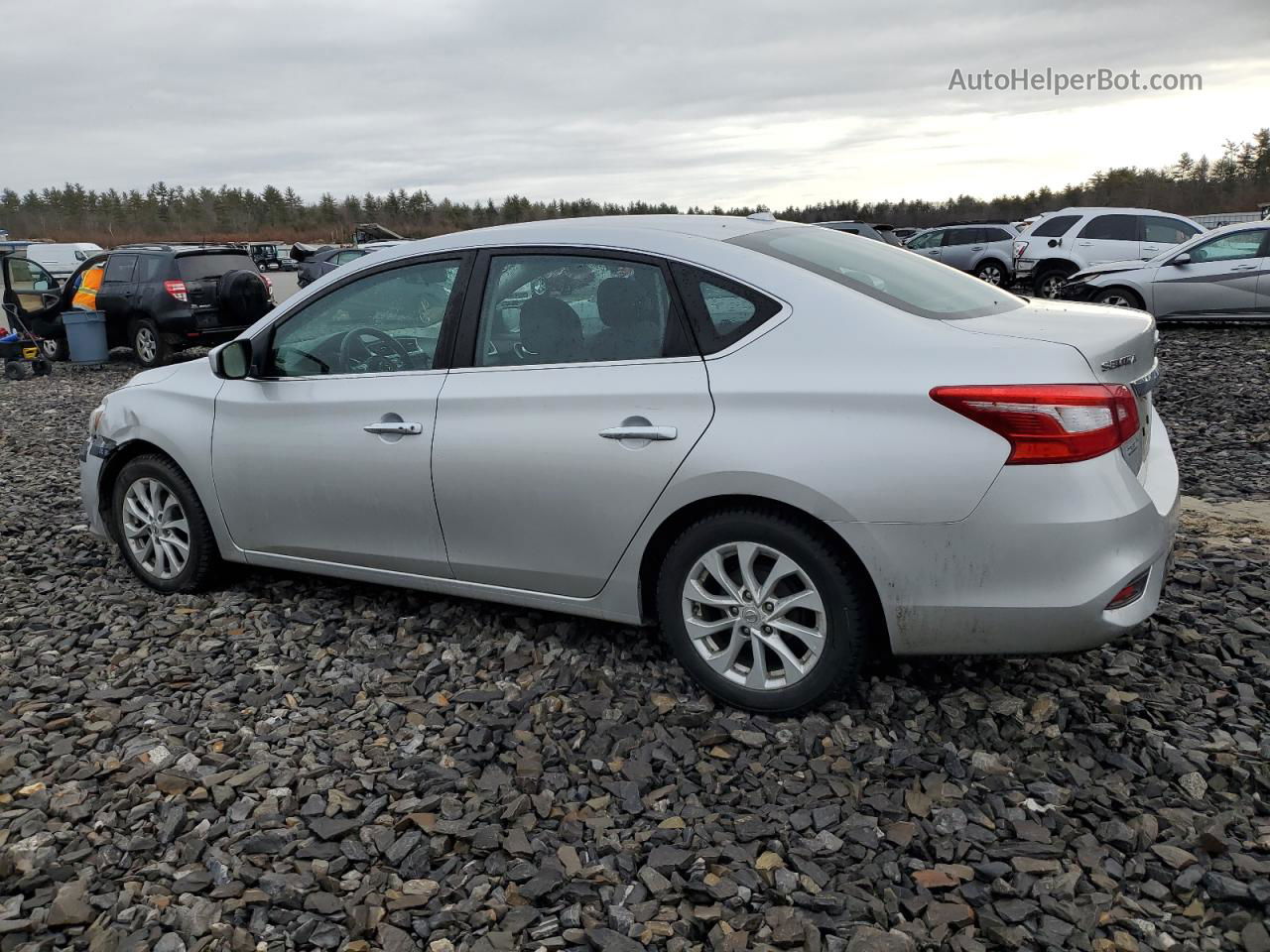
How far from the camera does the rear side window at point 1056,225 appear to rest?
18.4 meters

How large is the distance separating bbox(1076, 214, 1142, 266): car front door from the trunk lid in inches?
629

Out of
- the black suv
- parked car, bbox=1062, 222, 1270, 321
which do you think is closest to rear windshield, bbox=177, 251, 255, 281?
the black suv

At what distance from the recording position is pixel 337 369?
4.25 metres

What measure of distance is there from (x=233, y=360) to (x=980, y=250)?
21.8m

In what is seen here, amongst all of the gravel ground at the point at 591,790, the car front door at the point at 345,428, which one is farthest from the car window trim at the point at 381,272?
the gravel ground at the point at 591,790

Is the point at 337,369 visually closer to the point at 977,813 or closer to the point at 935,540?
the point at 935,540

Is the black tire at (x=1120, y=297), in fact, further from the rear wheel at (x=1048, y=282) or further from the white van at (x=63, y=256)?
the white van at (x=63, y=256)

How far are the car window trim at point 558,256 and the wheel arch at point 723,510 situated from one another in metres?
0.49

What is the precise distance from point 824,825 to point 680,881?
1.53 ft

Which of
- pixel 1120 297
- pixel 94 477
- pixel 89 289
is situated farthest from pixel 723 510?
pixel 89 289

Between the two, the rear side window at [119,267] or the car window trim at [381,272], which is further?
the rear side window at [119,267]

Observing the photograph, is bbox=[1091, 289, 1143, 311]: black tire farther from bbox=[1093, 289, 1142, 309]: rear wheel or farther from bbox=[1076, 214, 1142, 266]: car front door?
bbox=[1076, 214, 1142, 266]: car front door

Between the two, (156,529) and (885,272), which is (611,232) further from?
(156,529)

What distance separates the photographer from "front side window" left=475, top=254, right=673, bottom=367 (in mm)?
3529
